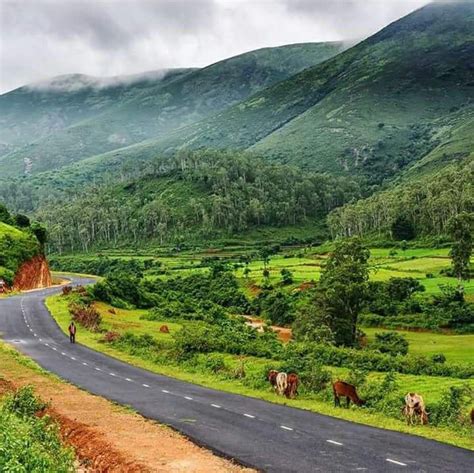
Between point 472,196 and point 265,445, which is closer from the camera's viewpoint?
point 265,445

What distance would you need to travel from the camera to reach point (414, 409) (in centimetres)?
2375

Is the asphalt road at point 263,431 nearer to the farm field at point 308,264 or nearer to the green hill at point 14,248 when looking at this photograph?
the farm field at point 308,264

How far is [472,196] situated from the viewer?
17012 cm

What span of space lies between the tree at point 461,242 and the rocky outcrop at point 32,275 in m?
68.3

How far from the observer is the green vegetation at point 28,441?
657 inches

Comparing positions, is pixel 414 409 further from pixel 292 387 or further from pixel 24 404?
pixel 24 404

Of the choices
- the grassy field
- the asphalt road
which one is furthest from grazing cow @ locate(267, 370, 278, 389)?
the asphalt road

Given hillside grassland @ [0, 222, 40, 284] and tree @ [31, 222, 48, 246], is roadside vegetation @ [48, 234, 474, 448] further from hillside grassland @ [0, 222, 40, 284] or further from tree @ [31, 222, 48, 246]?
tree @ [31, 222, 48, 246]

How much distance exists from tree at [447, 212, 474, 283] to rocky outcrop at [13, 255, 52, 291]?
6830cm

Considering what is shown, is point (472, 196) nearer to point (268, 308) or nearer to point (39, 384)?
point (268, 308)

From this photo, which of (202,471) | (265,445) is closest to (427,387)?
(265,445)

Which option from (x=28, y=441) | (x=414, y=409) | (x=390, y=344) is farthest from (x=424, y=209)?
(x=28, y=441)

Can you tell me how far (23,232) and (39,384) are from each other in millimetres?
88165

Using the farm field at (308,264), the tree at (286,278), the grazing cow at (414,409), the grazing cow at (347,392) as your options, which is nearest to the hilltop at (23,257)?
the farm field at (308,264)
